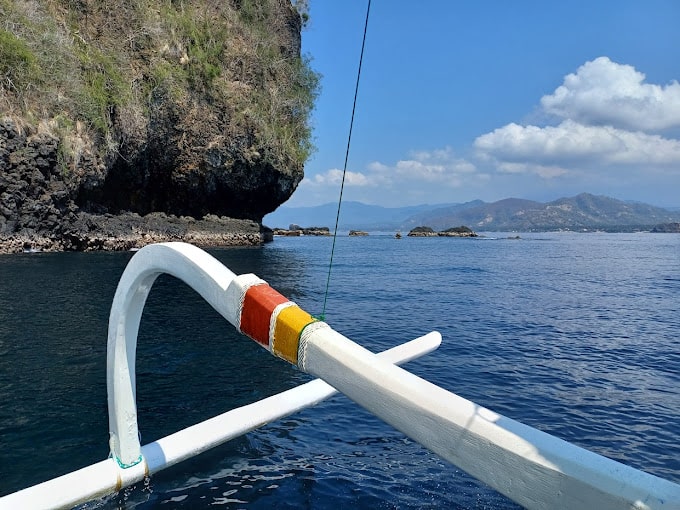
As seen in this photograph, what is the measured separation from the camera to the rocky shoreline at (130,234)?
34625 millimetres

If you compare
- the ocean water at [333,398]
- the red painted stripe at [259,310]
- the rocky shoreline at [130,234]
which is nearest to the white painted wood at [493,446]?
the red painted stripe at [259,310]

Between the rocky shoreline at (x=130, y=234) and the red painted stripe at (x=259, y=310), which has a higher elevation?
the red painted stripe at (x=259, y=310)

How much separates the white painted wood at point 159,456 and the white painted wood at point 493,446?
158cm

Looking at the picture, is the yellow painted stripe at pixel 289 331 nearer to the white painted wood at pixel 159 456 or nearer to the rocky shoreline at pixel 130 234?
the white painted wood at pixel 159 456

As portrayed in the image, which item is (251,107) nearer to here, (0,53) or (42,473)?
(0,53)

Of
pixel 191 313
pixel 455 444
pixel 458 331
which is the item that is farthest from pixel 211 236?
pixel 455 444

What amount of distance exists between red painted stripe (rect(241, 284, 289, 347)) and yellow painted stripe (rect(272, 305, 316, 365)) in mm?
94

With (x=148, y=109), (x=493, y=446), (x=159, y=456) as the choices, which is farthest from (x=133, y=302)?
(x=148, y=109)

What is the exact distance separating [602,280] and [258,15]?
50977 mm

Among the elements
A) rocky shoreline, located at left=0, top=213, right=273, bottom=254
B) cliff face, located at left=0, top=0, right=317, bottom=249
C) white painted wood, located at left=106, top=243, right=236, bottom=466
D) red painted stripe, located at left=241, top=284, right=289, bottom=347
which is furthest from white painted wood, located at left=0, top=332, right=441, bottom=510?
cliff face, located at left=0, top=0, right=317, bottom=249

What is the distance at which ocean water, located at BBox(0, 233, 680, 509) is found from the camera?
20.6 ft

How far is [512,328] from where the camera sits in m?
17.3

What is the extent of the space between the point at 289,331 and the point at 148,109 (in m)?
46.8

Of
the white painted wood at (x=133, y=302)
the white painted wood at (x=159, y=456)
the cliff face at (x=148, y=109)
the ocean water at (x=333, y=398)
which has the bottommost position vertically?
the ocean water at (x=333, y=398)
